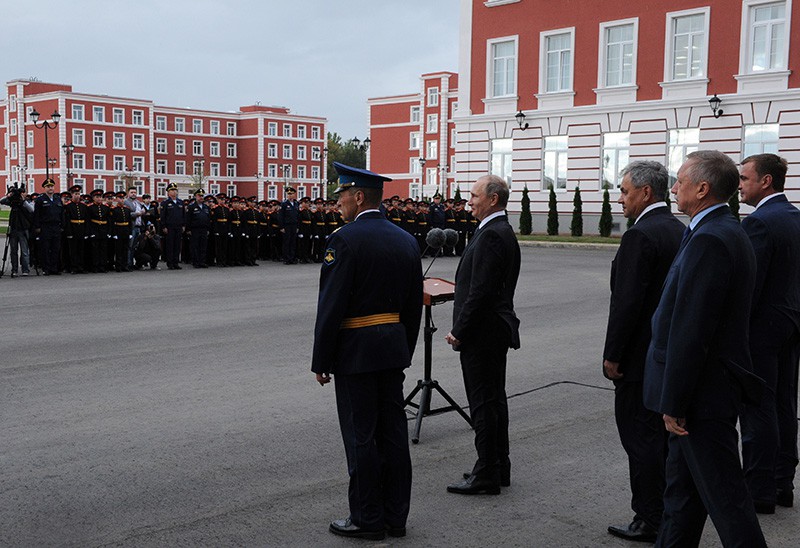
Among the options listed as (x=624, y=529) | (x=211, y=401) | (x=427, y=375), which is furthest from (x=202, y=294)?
(x=624, y=529)

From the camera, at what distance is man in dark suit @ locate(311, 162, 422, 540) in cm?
460

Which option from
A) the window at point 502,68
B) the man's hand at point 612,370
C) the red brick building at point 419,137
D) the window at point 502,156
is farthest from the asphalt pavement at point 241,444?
A: the red brick building at point 419,137

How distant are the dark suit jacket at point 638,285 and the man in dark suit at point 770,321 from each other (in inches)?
26.7

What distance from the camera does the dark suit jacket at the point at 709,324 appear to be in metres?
3.55

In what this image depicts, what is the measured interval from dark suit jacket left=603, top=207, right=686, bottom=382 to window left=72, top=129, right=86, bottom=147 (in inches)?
A: 4040

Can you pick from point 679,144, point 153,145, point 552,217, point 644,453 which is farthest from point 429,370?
point 153,145

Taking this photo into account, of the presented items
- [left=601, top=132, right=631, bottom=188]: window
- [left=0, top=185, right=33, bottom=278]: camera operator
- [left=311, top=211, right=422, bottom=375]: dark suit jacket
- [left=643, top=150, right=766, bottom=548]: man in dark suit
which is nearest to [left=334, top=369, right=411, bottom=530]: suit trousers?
[left=311, top=211, right=422, bottom=375]: dark suit jacket

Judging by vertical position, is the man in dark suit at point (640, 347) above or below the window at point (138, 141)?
below

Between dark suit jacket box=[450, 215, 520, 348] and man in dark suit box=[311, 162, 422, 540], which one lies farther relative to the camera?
dark suit jacket box=[450, 215, 520, 348]

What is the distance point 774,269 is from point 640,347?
3.65 feet

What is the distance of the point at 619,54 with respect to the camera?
116 feet

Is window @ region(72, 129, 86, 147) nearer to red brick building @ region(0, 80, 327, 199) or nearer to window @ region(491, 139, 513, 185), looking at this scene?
red brick building @ region(0, 80, 327, 199)

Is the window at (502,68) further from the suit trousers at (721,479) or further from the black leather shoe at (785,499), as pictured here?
the suit trousers at (721,479)

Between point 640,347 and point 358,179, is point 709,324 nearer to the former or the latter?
point 640,347
